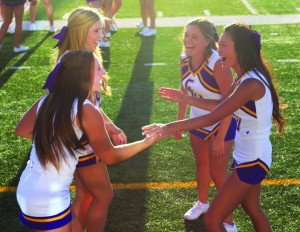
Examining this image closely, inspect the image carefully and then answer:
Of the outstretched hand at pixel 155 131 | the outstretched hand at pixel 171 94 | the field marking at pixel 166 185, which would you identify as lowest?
the field marking at pixel 166 185

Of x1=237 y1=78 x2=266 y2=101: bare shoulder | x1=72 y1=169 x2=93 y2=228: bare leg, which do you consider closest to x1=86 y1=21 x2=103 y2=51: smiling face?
x1=72 y1=169 x2=93 y2=228: bare leg

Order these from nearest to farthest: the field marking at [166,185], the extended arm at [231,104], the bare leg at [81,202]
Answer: the extended arm at [231,104] → the bare leg at [81,202] → the field marking at [166,185]

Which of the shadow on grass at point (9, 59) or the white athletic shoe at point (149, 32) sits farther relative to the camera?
the white athletic shoe at point (149, 32)

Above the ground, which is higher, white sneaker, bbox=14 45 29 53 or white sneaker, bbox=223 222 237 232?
white sneaker, bbox=14 45 29 53

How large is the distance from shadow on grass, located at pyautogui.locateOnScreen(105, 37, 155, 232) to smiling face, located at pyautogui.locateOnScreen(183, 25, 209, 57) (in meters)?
1.50

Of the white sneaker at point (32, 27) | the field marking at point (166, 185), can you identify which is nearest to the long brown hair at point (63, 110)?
the field marking at point (166, 185)

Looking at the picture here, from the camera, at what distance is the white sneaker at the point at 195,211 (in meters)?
4.77

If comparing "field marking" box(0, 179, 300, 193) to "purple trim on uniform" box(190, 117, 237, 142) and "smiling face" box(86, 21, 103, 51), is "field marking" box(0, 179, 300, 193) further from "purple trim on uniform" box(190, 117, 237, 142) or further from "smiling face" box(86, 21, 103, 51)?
"smiling face" box(86, 21, 103, 51)

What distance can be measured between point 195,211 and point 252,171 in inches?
49.5

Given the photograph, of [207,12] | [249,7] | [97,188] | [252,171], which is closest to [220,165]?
[252,171]

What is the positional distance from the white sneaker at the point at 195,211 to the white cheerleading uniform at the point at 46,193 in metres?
1.73

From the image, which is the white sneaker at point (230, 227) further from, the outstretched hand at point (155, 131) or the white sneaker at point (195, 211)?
the outstretched hand at point (155, 131)

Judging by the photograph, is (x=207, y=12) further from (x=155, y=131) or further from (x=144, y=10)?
(x=155, y=131)

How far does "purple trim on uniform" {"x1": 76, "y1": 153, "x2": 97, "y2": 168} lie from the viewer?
12.8ft
